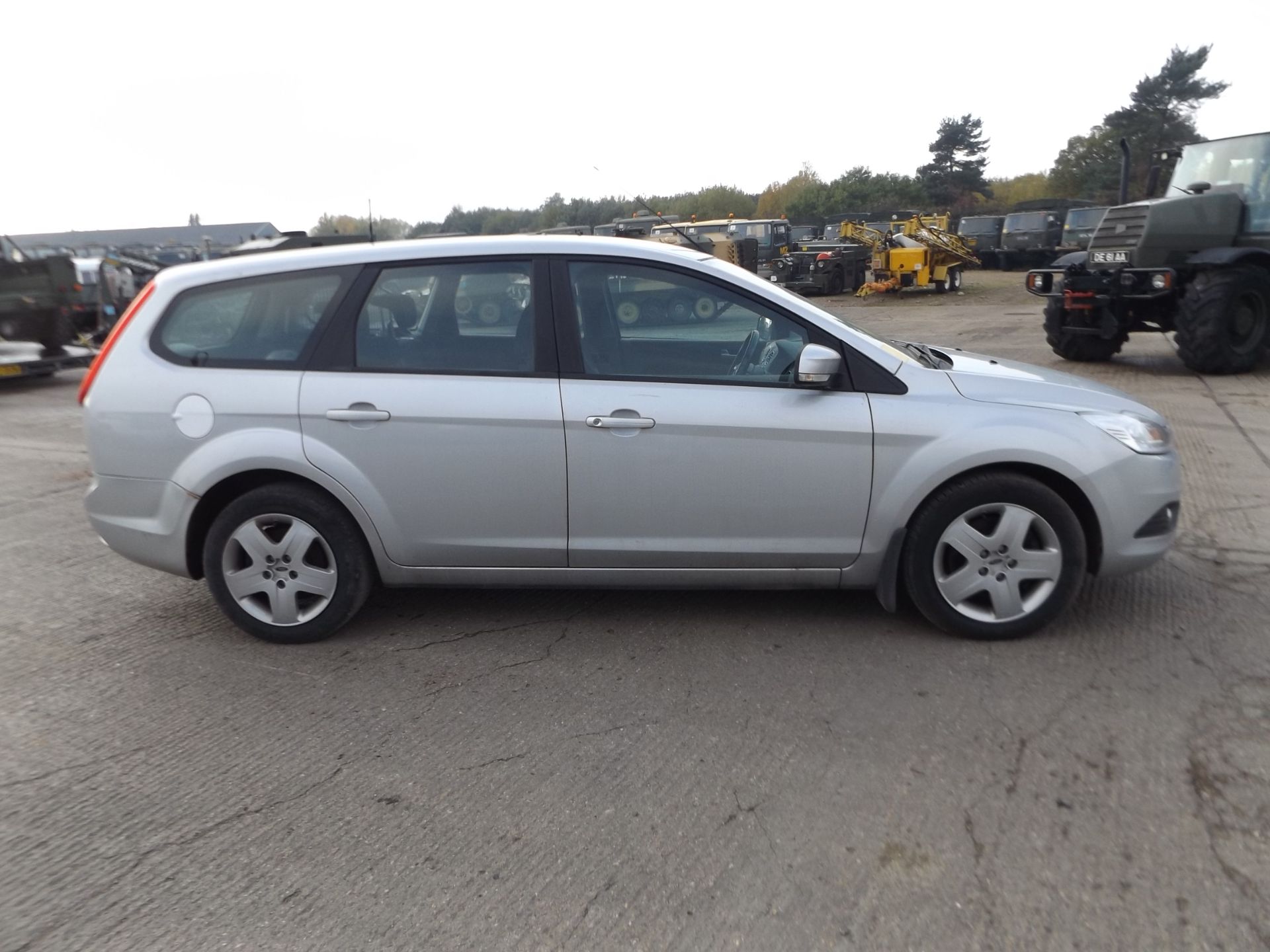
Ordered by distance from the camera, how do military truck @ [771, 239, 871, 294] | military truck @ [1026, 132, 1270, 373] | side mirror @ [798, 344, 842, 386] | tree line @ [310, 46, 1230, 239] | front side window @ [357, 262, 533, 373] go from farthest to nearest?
1. tree line @ [310, 46, 1230, 239]
2. military truck @ [771, 239, 871, 294]
3. military truck @ [1026, 132, 1270, 373]
4. front side window @ [357, 262, 533, 373]
5. side mirror @ [798, 344, 842, 386]

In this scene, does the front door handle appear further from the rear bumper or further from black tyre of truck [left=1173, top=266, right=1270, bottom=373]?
black tyre of truck [left=1173, top=266, right=1270, bottom=373]

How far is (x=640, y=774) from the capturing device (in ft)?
11.0

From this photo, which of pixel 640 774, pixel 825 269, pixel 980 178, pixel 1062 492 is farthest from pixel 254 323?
pixel 980 178

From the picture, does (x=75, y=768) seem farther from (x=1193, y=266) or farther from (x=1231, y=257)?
(x=1193, y=266)

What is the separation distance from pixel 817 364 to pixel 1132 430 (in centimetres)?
139

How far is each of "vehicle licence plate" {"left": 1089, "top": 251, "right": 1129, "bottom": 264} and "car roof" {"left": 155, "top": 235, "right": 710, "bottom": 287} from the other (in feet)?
30.8

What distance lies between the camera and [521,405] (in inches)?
166

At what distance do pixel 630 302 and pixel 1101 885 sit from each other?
2.81m

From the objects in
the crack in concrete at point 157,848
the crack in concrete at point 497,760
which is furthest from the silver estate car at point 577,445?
the crack in concrete at point 157,848

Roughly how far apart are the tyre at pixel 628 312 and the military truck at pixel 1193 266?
30.3 ft

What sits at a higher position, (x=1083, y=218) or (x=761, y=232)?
A: (x=1083, y=218)

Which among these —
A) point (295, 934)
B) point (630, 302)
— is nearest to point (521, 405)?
point (630, 302)

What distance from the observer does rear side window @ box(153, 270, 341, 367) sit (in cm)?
441

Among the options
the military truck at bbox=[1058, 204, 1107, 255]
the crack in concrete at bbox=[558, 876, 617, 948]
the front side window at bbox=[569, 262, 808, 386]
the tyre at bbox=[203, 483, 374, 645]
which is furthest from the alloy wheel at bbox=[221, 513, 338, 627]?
the military truck at bbox=[1058, 204, 1107, 255]
